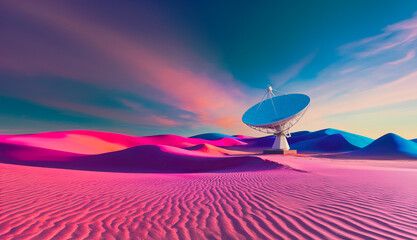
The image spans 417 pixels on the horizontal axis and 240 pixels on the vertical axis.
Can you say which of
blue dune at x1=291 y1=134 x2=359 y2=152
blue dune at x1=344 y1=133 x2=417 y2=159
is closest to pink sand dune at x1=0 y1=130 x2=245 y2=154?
blue dune at x1=291 y1=134 x2=359 y2=152

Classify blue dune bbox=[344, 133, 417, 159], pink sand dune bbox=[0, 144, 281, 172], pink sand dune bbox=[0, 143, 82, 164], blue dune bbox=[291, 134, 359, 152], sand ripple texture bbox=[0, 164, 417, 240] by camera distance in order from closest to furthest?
sand ripple texture bbox=[0, 164, 417, 240] → pink sand dune bbox=[0, 144, 281, 172] → pink sand dune bbox=[0, 143, 82, 164] → blue dune bbox=[344, 133, 417, 159] → blue dune bbox=[291, 134, 359, 152]

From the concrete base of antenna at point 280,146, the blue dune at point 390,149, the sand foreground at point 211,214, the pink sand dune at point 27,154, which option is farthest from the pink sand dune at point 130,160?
the blue dune at point 390,149

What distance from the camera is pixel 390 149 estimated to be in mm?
34750

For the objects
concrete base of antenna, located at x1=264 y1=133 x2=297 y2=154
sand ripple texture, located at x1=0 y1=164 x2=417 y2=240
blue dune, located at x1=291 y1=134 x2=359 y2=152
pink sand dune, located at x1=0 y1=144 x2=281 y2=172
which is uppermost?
blue dune, located at x1=291 y1=134 x2=359 y2=152

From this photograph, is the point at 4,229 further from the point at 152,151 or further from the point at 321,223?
the point at 152,151

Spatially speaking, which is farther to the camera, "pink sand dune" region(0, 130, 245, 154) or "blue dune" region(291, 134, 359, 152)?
"blue dune" region(291, 134, 359, 152)

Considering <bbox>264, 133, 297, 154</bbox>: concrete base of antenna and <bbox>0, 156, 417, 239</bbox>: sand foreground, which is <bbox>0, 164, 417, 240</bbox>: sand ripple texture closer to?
<bbox>0, 156, 417, 239</bbox>: sand foreground

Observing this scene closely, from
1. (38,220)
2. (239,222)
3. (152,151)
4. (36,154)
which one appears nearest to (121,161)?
(152,151)

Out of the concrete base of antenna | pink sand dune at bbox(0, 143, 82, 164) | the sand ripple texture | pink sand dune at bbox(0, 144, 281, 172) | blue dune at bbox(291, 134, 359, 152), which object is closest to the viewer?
Answer: the sand ripple texture

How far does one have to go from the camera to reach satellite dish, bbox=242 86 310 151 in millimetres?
25172

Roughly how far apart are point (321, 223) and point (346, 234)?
42 centimetres

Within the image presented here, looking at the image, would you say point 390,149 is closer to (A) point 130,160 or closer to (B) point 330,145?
(B) point 330,145

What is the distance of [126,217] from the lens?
392cm

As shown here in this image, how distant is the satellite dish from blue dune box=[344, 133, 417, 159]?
16.1 meters
